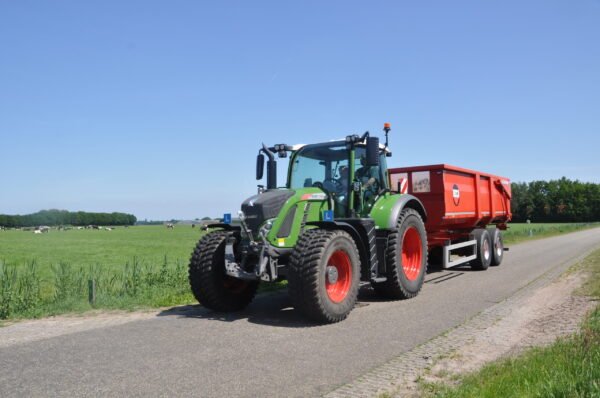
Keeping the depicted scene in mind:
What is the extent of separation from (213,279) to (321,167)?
282cm

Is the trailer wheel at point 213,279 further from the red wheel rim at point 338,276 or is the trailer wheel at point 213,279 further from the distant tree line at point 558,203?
the distant tree line at point 558,203

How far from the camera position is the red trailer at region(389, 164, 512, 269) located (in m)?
11.5

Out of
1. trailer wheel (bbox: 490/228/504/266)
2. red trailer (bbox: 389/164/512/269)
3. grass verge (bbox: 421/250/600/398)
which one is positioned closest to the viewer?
grass verge (bbox: 421/250/600/398)

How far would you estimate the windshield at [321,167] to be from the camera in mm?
8806

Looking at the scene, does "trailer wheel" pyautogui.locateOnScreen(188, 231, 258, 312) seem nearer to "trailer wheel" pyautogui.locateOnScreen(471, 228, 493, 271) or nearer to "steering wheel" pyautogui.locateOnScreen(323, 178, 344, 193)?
"steering wheel" pyautogui.locateOnScreen(323, 178, 344, 193)

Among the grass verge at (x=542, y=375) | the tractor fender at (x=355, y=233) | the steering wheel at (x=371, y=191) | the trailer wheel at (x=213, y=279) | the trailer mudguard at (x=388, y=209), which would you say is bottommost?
the grass verge at (x=542, y=375)

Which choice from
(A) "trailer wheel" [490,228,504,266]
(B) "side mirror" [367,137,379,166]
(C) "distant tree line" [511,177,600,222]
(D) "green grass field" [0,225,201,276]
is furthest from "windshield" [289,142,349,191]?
(C) "distant tree line" [511,177,600,222]

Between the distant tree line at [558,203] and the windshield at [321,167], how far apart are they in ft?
334

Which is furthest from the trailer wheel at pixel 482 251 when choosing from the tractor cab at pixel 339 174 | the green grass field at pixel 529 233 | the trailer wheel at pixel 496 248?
the green grass field at pixel 529 233

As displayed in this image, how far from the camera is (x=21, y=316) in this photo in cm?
808

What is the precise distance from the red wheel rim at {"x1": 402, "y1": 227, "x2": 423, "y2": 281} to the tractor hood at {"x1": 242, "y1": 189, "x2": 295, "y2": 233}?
3011 mm

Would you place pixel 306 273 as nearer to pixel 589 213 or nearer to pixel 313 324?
pixel 313 324

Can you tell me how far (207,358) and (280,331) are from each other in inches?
56.6

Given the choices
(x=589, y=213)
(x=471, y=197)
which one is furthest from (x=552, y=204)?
(x=471, y=197)
